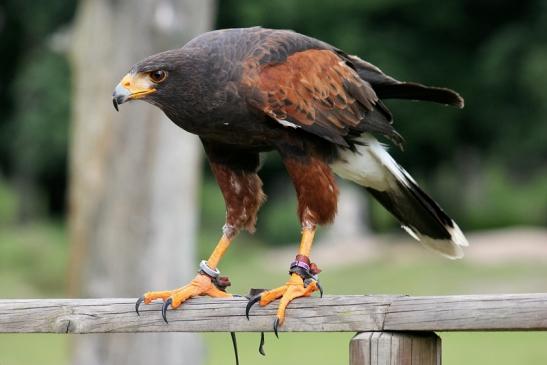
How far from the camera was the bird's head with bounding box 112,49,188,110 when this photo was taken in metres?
4.19

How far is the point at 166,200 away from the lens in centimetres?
942

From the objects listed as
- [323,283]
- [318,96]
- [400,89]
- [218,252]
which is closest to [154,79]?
[318,96]

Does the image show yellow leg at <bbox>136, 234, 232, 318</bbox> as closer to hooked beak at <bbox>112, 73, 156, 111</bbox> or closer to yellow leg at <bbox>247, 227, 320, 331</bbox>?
yellow leg at <bbox>247, 227, 320, 331</bbox>

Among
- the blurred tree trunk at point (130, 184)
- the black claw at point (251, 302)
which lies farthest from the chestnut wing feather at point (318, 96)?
the blurred tree trunk at point (130, 184)

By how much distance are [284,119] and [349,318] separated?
3.74 ft

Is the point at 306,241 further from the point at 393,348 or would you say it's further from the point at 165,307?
the point at 393,348

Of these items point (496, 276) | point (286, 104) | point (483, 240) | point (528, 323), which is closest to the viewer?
point (528, 323)

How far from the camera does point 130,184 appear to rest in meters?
9.34

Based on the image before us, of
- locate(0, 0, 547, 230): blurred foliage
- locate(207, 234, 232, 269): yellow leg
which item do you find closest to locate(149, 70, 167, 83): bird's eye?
locate(207, 234, 232, 269): yellow leg

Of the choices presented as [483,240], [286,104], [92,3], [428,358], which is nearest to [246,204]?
[286,104]

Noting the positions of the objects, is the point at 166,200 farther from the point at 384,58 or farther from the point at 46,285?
the point at 384,58

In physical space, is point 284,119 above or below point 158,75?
below

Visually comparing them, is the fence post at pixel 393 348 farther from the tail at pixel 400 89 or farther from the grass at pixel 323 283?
the grass at pixel 323 283

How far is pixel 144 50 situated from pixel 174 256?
182 centimetres
